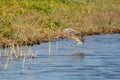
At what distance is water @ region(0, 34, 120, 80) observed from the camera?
753 inches

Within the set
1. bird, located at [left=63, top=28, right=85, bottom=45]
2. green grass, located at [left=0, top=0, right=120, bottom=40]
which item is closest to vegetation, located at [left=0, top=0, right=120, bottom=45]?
green grass, located at [left=0, top=0, right=120, bottom=40]

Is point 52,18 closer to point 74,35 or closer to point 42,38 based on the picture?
point 42,38

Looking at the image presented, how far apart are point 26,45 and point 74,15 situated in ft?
30.2

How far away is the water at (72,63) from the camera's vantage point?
62.8 ft

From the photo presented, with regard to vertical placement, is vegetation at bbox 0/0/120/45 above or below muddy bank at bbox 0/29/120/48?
above

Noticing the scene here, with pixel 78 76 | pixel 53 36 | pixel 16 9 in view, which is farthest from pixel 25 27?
pixel 78 76

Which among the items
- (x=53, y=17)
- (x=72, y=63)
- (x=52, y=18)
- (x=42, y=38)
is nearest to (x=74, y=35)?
(x=42, y=38)

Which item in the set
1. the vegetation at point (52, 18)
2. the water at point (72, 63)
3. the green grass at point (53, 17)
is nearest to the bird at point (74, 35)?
the water at point (72, 63)

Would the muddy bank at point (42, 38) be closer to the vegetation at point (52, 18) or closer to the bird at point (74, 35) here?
Result: the vegetation at point (52, 18)

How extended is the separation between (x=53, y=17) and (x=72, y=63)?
9866 mm

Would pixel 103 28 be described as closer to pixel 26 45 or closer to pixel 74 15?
pixel 74 15

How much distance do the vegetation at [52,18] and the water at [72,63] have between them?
1.15 metres

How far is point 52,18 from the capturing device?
31609 millimetres

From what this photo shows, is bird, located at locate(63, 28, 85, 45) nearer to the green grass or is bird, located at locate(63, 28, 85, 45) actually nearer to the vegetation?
the vegetation
